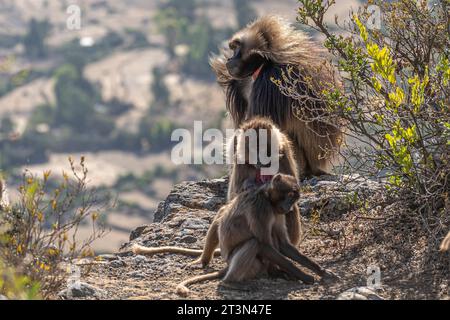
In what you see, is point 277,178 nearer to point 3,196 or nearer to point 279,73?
point 3,196

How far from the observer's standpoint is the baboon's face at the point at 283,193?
5.43 meters

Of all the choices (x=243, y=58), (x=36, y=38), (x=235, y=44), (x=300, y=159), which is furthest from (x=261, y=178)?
(x=36, y=38)

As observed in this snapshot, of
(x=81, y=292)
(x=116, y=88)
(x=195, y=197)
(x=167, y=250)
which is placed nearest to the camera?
(x=81, y=292)

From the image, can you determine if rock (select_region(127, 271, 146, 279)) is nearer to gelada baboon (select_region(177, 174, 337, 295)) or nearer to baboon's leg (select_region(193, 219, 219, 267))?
baboon's leg (select_region(193, 219, 219, 267))

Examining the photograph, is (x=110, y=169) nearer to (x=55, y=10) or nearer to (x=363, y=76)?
(x=55, y=10)

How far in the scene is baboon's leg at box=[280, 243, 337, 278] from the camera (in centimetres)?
547

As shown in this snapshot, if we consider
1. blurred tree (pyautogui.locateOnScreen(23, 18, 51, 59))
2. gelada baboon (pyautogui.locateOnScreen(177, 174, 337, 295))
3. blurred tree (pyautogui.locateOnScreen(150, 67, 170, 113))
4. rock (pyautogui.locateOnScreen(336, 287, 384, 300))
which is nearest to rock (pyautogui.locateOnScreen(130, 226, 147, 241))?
gelada baboon (pyautogui.locateOnScreen(177, 174, 337, 295))

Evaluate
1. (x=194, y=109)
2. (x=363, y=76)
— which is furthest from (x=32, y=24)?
(x=363, y=76)

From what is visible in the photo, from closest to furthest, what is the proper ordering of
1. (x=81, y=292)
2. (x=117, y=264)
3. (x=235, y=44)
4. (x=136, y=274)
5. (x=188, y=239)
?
1. (x=81, y=292)
2. (x=136, y=274)
3. (x=117, y=264)
4. (x=188, y=239)
5. (x=235, y=44)

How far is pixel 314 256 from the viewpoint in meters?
6.21

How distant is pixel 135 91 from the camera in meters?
80.5

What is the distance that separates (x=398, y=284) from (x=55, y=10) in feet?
318

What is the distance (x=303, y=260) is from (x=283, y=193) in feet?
1.38
